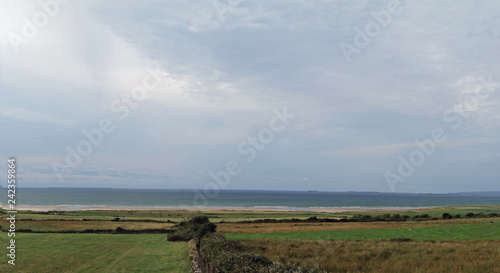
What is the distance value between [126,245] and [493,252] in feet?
79.5

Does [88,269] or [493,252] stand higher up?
[493,252]

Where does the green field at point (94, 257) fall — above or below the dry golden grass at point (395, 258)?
below

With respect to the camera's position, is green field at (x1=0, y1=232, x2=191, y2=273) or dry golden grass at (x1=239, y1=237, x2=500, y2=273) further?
green field at (x1=0, y1=232, x2=191, y2=273)

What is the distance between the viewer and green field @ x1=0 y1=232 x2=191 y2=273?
691 inches

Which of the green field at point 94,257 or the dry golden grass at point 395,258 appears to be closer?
the dry golden grass at point 395,258

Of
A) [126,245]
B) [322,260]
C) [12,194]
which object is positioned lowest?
[126,245]

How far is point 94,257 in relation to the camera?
67.7 ft

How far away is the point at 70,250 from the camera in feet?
75.5

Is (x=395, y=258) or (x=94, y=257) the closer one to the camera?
(x=395, y=258)

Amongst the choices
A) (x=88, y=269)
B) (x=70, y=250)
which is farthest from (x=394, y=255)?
(x=70, y=250)

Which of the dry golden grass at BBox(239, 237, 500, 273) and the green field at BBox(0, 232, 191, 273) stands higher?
the dry golden grass at BBox(239, 237, 500, 273)

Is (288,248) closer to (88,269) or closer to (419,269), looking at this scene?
(419,269)

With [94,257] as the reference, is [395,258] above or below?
above

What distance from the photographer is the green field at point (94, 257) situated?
17.6 m
